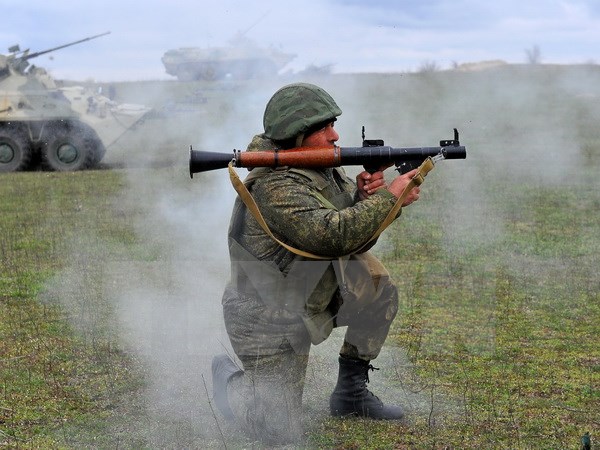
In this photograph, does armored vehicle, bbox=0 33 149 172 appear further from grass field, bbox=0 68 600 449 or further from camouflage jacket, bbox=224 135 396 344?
camouflage jacket, bbox=224 135 396 344

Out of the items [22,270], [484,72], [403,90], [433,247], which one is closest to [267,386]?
[22,270]

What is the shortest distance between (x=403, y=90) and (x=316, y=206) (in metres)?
14.0

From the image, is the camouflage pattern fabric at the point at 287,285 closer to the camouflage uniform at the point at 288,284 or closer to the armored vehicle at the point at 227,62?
the camouflage uniform at the point at 288,284

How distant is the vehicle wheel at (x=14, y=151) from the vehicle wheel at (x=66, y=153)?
0.34m

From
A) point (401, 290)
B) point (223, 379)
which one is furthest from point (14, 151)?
point (223, 379)

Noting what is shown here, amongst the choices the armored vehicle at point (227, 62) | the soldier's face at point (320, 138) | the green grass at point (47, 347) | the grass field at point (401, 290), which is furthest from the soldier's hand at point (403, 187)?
the armored vehicle at point (227, 62)

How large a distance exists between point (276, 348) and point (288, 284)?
30cm

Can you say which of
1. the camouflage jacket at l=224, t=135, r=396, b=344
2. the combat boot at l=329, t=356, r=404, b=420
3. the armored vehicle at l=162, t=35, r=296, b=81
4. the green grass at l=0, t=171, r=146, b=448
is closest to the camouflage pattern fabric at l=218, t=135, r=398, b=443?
the camouflage jacket at l=224, t=135, r=396, b=344

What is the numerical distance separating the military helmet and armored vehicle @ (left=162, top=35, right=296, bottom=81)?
7427mm

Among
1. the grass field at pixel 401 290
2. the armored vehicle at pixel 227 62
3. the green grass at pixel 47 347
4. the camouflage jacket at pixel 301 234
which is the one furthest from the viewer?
the armored vehicle at pixel 227 62

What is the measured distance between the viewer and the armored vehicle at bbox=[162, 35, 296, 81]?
12448mm

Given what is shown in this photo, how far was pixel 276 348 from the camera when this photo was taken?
461cm

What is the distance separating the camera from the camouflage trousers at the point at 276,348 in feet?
14.9

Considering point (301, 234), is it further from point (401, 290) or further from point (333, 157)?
point (401, 290)
